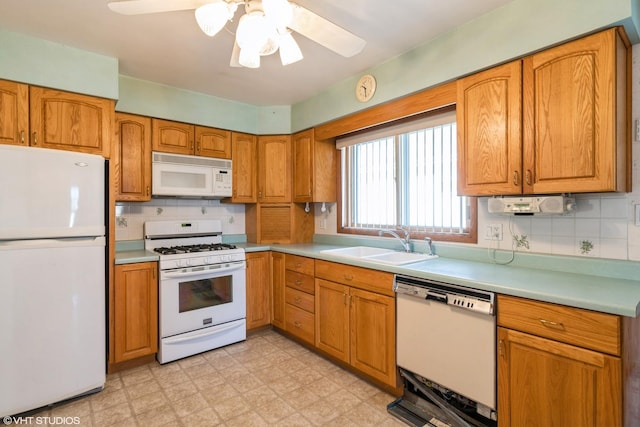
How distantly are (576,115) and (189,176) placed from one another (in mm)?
2992

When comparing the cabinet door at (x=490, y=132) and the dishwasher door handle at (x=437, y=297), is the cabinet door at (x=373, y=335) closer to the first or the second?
the dishwasher door handle at (x=437, y=297)

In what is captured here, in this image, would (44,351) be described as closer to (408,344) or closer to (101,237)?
(101,237)

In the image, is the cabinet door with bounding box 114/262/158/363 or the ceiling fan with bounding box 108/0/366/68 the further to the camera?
the cabinet door with bounding box 114/262/158/363

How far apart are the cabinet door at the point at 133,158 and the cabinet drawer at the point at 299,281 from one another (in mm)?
1486

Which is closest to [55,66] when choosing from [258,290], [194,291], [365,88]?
[194,291]

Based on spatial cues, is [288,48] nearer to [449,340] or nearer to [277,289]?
[449,340]

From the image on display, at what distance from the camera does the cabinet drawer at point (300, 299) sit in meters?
2.81

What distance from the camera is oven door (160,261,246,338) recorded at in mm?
2652

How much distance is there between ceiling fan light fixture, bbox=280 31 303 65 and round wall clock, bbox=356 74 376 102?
3.46ft

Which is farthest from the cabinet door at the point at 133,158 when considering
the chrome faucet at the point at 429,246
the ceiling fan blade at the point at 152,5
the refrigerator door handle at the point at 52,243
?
the chrome faucet at the point at 429,246

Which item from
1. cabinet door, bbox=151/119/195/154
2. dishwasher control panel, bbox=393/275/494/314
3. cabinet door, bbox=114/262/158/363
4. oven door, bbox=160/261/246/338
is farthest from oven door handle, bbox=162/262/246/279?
dishwasher control panel, bbox=393/275/494/314

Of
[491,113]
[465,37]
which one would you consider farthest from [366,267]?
[465,37]

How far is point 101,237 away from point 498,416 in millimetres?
2650

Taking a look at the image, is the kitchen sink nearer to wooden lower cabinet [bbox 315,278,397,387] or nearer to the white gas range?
wooden lower cabinet [bbox 315,278,397,387]
